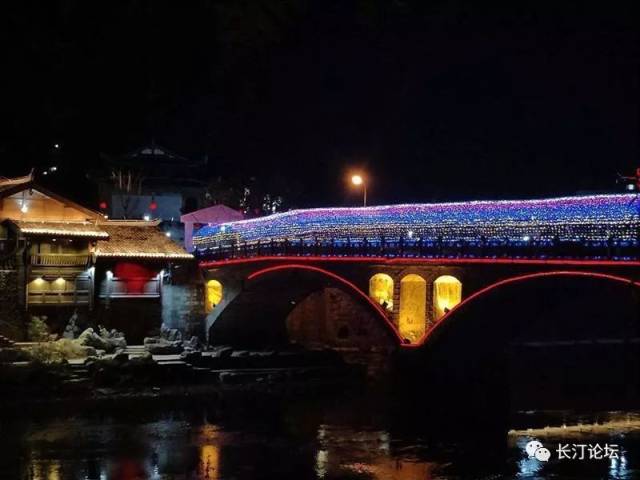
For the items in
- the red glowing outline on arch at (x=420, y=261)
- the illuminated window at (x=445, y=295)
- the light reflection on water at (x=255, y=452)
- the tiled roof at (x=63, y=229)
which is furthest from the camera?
the tiled roof at (x=63, y=229)

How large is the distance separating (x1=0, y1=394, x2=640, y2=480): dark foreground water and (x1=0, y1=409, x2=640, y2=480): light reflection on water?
1.5 inches

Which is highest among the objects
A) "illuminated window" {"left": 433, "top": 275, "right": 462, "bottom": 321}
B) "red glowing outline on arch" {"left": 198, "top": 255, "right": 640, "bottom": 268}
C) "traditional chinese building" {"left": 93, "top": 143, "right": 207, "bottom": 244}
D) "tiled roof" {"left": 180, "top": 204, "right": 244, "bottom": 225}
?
"traditional chinese building" {"left": 93, "top": 143, "right": 207, "bottom": 244}

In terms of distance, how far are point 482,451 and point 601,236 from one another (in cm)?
915

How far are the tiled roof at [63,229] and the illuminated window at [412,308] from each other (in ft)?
57.3

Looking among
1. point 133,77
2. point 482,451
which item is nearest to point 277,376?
point 482,451

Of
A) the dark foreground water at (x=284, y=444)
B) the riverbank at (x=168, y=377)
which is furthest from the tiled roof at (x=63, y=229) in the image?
the dark foreground water at (x=284, y=444)

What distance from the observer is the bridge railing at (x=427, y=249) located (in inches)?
1236

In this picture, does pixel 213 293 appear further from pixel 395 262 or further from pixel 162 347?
pixel 395 262

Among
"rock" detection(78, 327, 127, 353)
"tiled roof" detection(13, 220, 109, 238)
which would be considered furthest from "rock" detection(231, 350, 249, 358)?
"tiled roof" detection(13, 220, 109, 238)

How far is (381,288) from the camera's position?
141 ft

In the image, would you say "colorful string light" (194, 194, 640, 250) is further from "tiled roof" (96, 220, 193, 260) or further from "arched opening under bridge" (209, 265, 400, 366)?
"tiled roof" (96, 220, 193, 260)

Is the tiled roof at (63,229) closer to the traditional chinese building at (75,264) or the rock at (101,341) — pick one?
the traditional chinese building at (75,264)

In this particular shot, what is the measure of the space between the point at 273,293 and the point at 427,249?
1522cm

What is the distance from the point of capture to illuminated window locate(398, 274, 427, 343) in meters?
42.0
